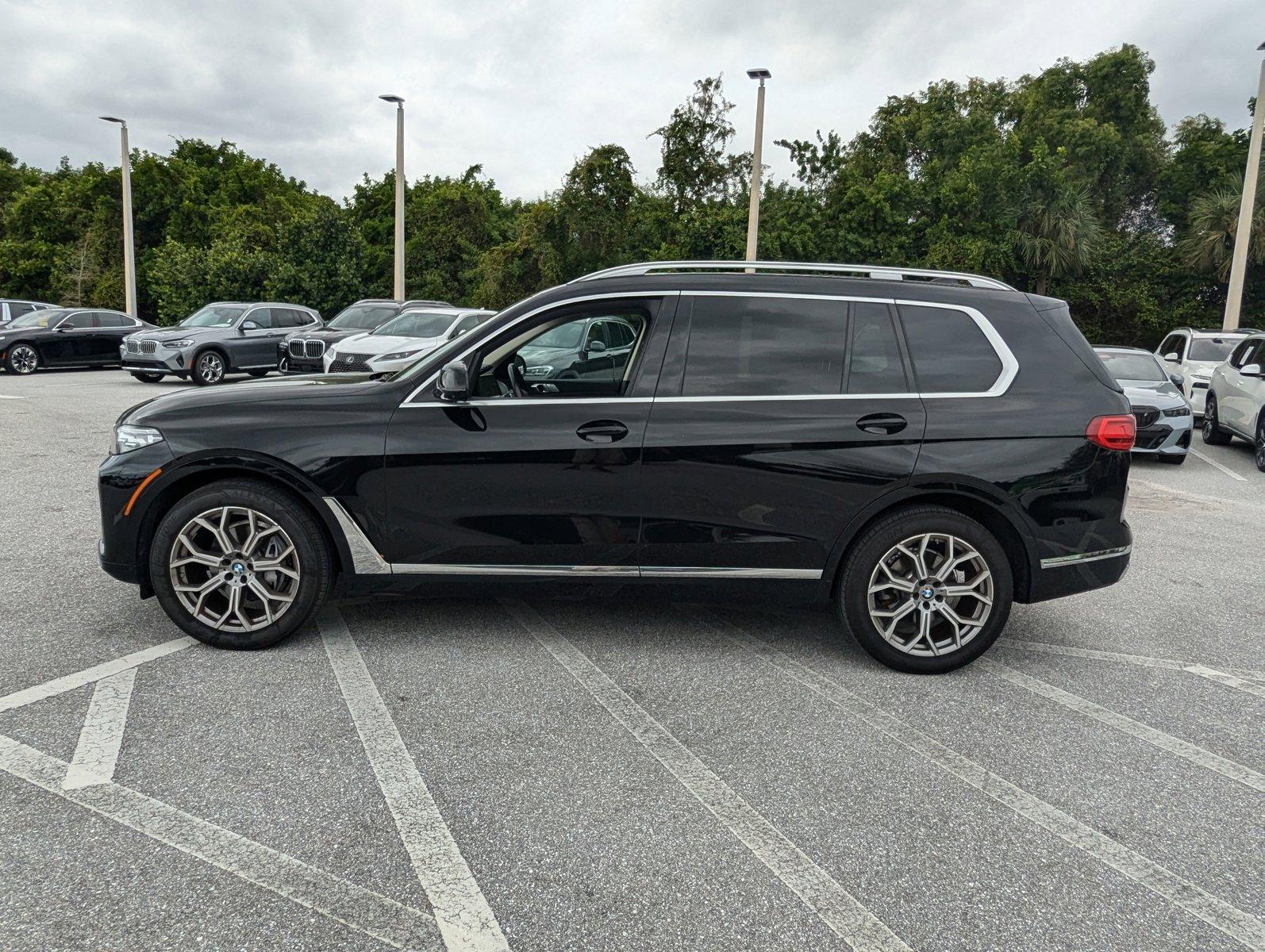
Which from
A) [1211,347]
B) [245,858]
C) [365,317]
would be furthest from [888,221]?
[245,858]

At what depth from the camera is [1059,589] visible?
448cm

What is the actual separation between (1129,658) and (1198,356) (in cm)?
1393

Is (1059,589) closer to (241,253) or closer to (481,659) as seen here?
(481,659)

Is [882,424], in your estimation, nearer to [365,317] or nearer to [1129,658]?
[1129,658]

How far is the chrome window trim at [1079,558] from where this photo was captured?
4.45 meters

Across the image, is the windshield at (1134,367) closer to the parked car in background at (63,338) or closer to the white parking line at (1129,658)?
the white parking line at (1129,658)

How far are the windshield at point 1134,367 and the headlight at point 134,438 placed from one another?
11176 mm

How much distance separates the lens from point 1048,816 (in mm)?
3230

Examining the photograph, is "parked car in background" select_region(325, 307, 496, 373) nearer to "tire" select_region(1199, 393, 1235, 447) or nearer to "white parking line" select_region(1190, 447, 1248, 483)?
"white parking line" select_region(1190, 447, 1248, 483)

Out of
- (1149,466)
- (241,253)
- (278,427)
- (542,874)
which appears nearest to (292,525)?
(278,427)

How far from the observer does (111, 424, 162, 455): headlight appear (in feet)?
14.5

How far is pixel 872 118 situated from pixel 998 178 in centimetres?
978

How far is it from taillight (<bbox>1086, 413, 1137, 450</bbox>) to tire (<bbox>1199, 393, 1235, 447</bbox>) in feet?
37.9

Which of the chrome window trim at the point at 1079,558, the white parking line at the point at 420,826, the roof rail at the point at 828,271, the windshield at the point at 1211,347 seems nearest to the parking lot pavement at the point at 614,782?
the white parking line at the point at 420,826
